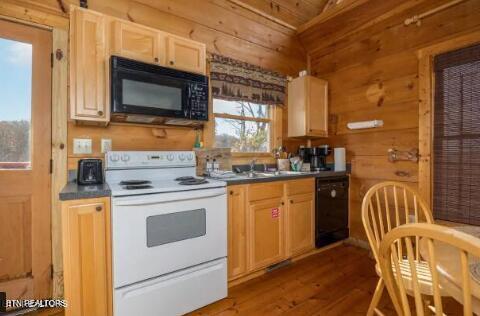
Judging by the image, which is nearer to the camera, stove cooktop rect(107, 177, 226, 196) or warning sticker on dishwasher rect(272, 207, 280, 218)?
stove cooktop rect(107, 177, 226, 196)

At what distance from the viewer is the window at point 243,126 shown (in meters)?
2.73

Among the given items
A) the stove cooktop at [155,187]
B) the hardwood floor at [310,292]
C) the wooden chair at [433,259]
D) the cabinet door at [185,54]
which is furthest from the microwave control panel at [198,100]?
the wooden chair at [433,259]

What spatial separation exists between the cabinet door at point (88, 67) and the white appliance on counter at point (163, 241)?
1.16ft

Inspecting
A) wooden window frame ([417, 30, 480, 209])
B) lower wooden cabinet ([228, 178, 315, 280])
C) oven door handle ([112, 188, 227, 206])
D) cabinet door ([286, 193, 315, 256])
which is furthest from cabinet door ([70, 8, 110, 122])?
wooden window frame ([417, 30, 480, 209])

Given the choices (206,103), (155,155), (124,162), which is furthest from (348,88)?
(124,162)

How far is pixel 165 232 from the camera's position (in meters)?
1.60

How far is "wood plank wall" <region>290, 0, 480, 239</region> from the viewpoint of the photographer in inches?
94.5

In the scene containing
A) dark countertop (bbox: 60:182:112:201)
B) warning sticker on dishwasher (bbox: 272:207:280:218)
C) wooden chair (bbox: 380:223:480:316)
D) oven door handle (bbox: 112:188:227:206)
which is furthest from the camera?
warning sticker on dishwasher (bbox: 272:207:280:218)

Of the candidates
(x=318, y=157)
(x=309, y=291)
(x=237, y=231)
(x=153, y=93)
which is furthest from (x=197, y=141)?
(x=309, y=291)

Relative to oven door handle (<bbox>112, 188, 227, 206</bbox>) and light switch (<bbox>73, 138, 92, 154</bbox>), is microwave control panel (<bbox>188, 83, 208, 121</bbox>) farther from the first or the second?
light switch (<bbox>73, 138, 92, 154</bbox>)

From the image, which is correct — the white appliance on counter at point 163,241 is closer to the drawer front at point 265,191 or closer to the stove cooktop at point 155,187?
the stove cooktop at point 155,187

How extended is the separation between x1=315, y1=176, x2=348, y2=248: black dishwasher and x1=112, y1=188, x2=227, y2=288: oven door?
1193mm

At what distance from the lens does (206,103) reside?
7.04 feet

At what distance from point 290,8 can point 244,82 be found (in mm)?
1245
